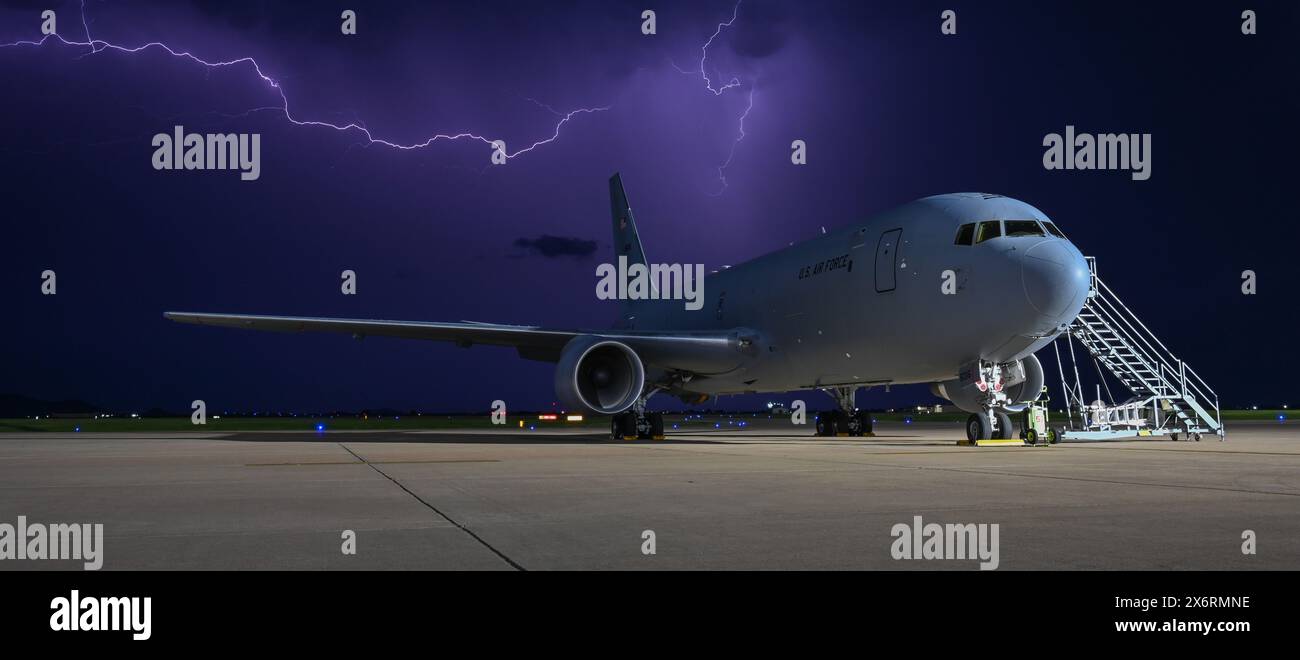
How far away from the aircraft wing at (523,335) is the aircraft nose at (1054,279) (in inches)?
323

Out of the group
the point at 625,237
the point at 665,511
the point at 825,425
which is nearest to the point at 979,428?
the point at 825,425

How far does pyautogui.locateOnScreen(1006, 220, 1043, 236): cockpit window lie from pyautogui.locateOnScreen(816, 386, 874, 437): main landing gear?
905 cm

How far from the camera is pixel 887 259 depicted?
18.0 meters

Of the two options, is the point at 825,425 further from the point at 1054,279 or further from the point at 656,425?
the point at 1054,279

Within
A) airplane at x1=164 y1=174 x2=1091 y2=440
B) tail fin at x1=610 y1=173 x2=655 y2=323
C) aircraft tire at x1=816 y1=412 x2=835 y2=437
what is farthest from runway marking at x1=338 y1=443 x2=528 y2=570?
tail fin at x1=610 y1=173 x2=655 y2=323

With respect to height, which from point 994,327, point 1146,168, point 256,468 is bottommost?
point 256,468

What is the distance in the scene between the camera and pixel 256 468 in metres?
12.3

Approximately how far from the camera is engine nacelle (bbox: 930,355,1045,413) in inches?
705

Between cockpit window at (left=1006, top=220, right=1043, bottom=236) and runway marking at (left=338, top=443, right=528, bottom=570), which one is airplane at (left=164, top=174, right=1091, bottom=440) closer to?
cockpit window at (left=1006, top=220, right=1043, bottom=236)

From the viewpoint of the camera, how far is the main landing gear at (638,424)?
23000 mm

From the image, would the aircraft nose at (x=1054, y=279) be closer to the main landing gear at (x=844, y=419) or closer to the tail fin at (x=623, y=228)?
the main landing gear at (x=844, y=419)
